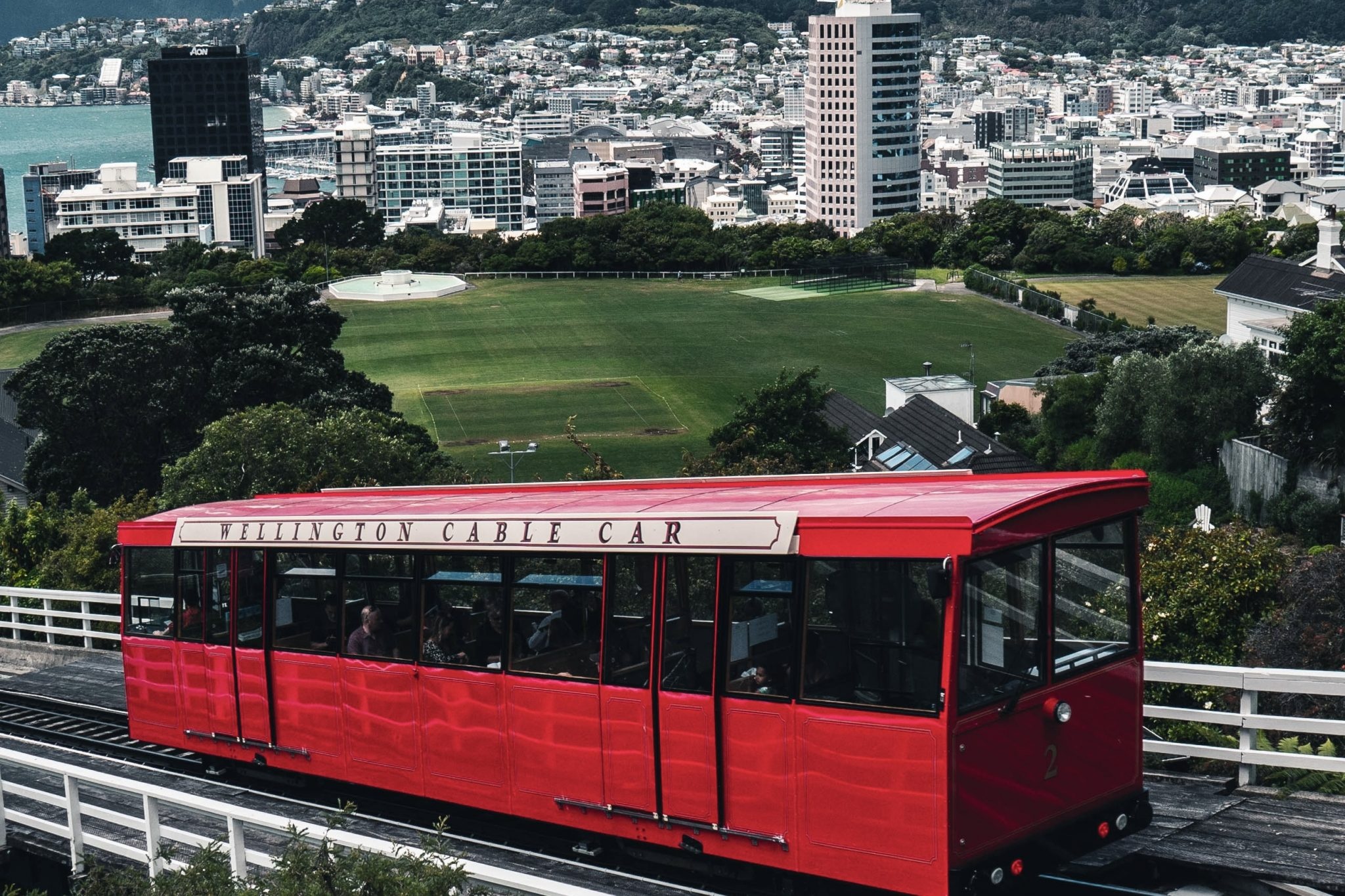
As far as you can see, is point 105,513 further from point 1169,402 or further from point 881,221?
point 881,221

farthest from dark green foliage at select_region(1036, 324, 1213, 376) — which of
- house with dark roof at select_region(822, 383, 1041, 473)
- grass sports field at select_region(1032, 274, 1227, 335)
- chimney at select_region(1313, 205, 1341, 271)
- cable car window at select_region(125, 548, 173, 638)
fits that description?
cable car window at select_region(125, 548, 173, 638)

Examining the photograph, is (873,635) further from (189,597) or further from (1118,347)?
(1118,347)

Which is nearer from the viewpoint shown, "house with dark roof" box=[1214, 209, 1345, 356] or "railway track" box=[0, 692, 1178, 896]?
"railway track" box=[0, 692, 1178, 896]

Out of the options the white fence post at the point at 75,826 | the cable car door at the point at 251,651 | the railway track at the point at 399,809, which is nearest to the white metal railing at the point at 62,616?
the railway track at the point at 399,809

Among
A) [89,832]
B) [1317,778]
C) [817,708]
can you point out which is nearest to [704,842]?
[817,708]

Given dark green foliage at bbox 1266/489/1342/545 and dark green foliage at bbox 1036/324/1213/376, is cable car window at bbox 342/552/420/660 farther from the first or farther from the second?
dark green foliage at bbox 1036/324/1213/376

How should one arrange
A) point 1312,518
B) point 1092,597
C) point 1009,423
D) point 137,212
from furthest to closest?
1. point 137,212
2. point 1009,423
3. point 1312,518
4. point 1092,597

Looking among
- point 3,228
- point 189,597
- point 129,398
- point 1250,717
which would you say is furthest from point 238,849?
point 3,228
